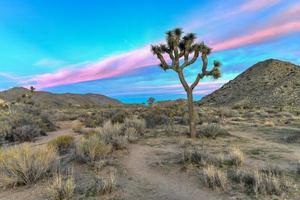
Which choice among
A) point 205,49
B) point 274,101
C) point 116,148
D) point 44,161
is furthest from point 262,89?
point 44,161

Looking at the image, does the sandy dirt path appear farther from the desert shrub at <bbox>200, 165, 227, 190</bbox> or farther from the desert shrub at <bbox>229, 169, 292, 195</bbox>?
the desert shrub at <bbox>229, 169, 292, 195</bbox>

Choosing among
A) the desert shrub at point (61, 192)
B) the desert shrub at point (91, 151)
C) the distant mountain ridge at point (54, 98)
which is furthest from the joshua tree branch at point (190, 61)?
the distant mountain ridge at point (54, 98)

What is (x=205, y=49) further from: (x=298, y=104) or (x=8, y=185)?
(x=298, y=104)

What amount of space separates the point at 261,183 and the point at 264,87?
5740 cm

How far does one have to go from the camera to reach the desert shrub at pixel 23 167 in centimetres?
677

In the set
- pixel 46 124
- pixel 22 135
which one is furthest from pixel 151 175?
pixel 46 124

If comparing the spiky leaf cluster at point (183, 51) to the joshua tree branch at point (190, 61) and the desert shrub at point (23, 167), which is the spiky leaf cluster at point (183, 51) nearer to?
the joshua tree branch at point (190, 61)

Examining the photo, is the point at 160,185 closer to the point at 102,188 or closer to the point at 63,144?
the point at 102,188

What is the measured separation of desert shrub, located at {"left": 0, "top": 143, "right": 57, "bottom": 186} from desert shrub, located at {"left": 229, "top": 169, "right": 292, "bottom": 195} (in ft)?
15.2

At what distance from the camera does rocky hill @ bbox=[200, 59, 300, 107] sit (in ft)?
169

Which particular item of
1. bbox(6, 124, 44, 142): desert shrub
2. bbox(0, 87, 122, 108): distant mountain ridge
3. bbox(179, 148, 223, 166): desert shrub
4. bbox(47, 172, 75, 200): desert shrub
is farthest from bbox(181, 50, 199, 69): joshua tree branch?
bbox(0, 87, 122, 108): distant mountain ridge

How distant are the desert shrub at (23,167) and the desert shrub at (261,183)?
4.63 m

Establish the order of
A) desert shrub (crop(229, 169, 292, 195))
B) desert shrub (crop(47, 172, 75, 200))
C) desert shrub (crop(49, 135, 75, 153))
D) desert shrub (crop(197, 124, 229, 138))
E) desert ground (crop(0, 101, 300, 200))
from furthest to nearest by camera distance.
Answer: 1. desert shrub (crop(197, 124, 229, 138))
2. desert shrub (crop(49, 135, 75, 153))
3. desert ground (crop(0, 101, 300, 200))
4. desert shrub (crop(229, 169, 292, 195))
5. desert shrub (crop(47, 172, 75, 200))

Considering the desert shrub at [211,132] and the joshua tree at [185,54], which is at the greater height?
the joshua tree at [185,54]
